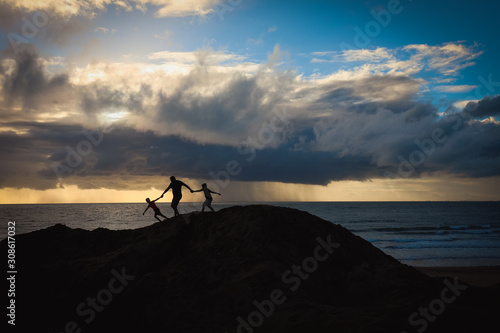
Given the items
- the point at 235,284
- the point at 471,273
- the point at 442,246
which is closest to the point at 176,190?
the point at 235,284

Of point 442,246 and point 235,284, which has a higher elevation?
point 235,284

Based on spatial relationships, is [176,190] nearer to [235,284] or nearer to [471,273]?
[235,284]

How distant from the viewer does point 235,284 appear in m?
9.84

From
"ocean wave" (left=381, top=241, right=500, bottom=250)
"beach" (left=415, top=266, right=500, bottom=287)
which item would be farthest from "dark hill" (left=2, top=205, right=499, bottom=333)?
"ocean wave" (left=381, top=241, right=500, bottom=250)

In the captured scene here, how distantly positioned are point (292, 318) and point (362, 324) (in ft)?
5.23

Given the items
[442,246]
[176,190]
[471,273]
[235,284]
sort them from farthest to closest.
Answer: [442,246] < [471,273] < [176,190] < [235,284]

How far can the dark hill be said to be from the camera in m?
8.52

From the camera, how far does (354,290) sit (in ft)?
33.7

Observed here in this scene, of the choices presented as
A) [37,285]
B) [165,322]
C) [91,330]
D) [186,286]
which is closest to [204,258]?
[186,286]

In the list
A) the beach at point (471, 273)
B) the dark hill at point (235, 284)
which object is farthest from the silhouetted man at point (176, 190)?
the beach at point (471, 273)

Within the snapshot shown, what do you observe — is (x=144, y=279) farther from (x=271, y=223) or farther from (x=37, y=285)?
(x=271, y=223)

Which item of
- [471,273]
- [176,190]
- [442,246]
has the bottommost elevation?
[442,246]

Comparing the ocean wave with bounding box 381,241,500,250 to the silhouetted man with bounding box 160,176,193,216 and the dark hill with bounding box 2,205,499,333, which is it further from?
the silhouetted man with bounding box 160,176,193,216

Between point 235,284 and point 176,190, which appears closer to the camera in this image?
point 235,284
